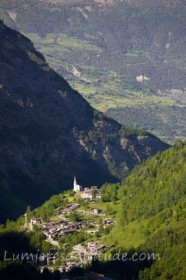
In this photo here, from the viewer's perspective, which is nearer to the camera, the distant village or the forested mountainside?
the forested mountainside

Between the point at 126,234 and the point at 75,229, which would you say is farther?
the point at 75,229

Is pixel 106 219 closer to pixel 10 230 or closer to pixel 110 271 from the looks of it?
pixel 10 230

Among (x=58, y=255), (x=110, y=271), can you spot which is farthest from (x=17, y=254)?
(x=110, y=271)

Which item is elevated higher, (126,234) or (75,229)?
(75,229)

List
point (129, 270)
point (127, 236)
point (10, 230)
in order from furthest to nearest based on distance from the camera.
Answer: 1. point (10, 230)
2. point (127, 236)
3. point (129, 270)

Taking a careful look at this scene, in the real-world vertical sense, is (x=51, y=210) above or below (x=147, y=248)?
above

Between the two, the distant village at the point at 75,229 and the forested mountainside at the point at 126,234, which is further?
the distant village at the point at 75,229

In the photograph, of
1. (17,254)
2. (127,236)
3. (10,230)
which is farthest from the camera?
(10,230)

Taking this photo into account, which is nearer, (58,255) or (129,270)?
(129,270)
